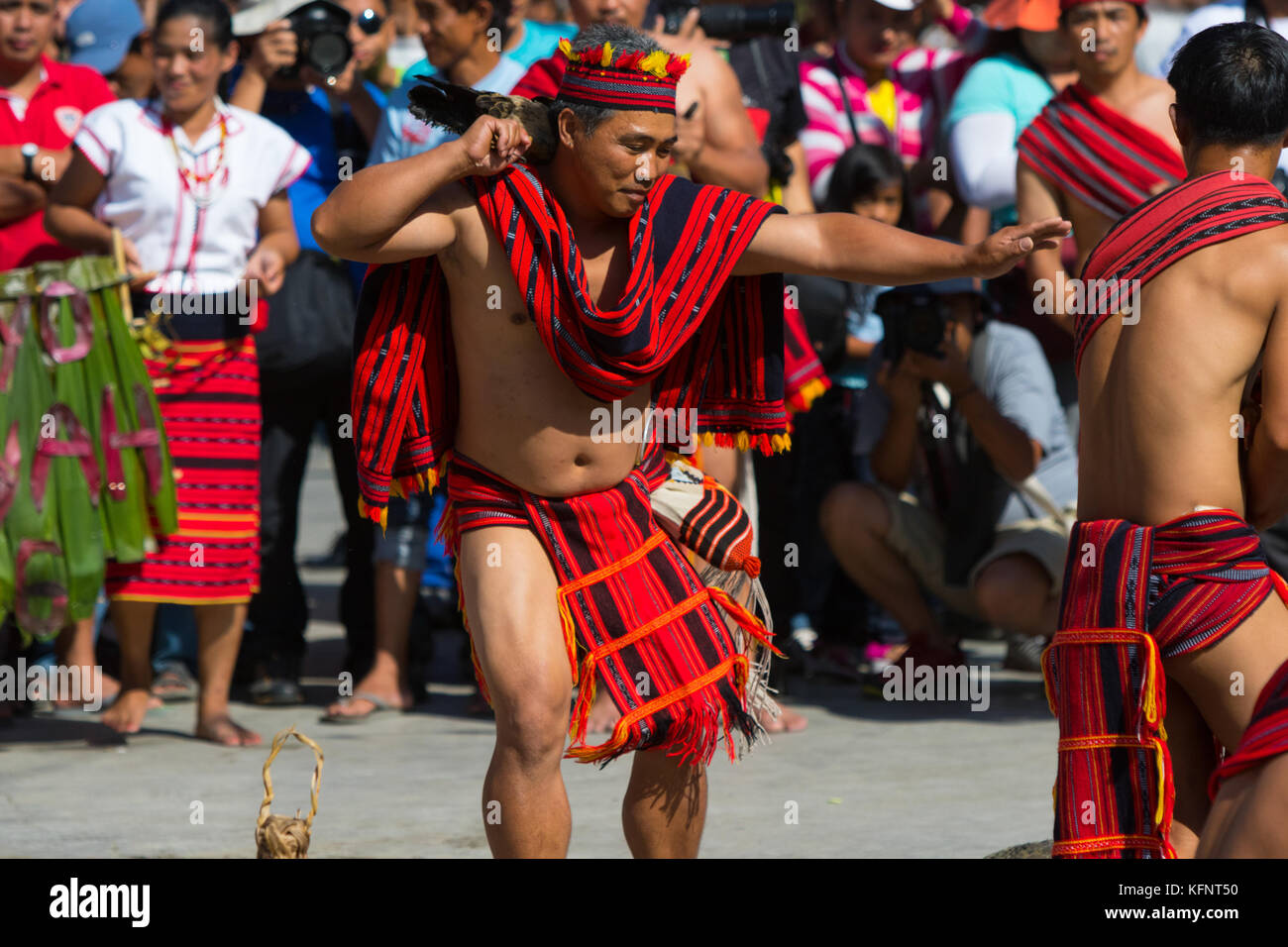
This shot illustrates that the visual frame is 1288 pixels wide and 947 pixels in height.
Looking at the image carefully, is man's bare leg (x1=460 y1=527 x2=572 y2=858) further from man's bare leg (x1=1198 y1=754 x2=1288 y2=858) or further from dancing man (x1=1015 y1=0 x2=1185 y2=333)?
dancing man (x1=1015 y1=0 x2=1185 y2=333)

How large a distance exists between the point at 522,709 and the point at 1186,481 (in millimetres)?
1359

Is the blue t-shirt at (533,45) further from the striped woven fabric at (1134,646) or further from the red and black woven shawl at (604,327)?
the striped woven fabric at (1134,646)

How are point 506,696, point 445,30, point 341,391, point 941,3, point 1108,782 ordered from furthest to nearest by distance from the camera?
point 941,3 → point 341,391 → point 445,30 → point 506,696 → point 1108,782

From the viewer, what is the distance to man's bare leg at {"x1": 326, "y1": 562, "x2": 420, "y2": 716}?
20.9ft

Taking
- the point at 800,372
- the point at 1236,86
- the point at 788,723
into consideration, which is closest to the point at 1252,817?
the point at 1236,86

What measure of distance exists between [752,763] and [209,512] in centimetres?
191

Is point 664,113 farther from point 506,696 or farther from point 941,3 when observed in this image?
point 941,3

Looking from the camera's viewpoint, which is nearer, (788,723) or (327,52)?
(788,723)

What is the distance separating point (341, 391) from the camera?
6586 mm

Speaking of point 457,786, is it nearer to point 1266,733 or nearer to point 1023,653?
point 1023,653

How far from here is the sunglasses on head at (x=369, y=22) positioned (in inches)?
272

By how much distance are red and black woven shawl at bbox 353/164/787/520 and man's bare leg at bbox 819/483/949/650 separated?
2536mm

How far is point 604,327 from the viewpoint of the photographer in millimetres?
3736
